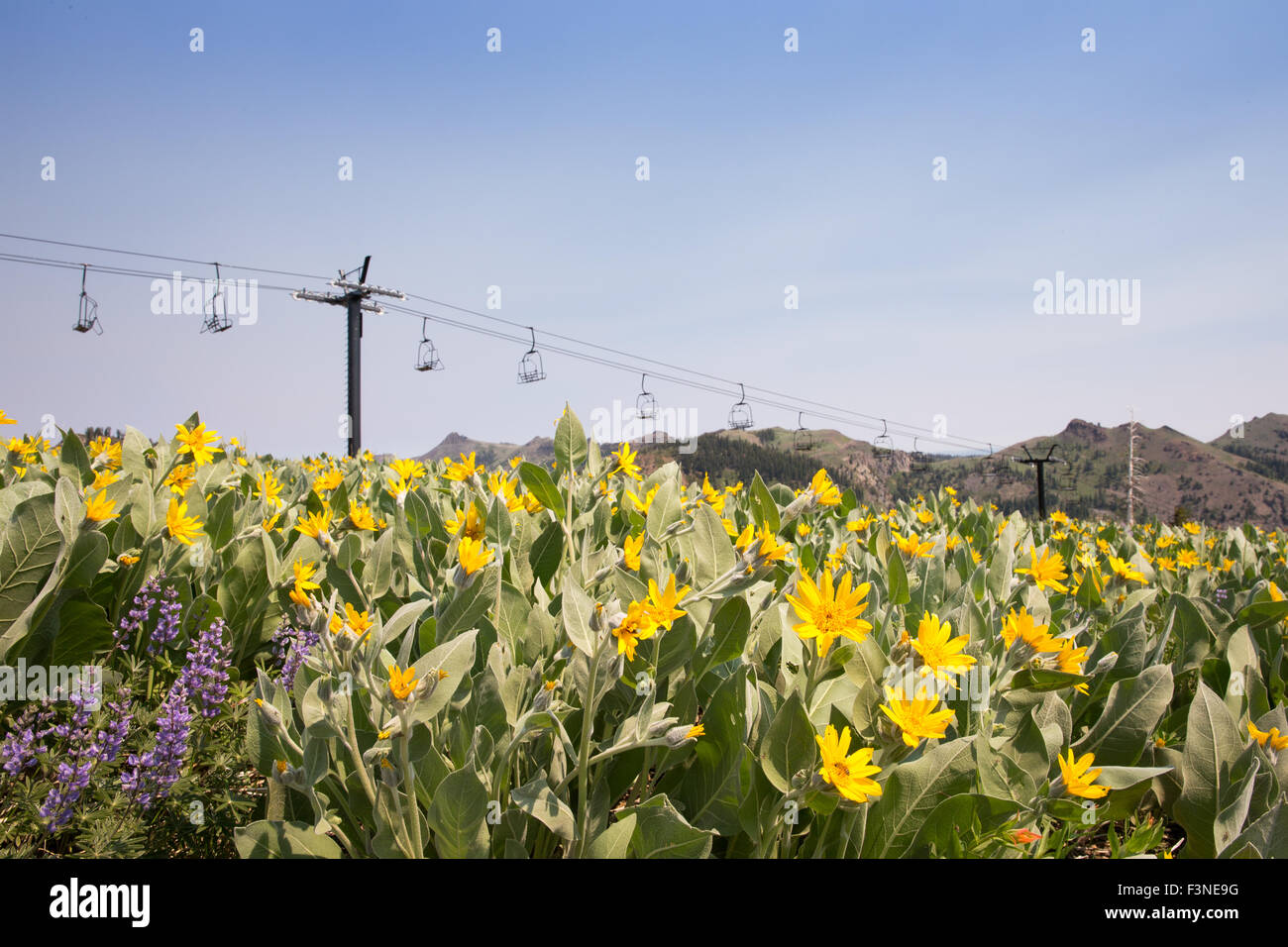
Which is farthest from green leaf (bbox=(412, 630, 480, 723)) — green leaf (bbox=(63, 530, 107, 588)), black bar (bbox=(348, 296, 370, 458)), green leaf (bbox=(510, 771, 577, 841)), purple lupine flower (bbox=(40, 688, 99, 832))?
black bar (bbox=(348, 296, 370, 458))

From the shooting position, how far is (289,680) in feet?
6.19

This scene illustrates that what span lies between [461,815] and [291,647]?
1207 mm

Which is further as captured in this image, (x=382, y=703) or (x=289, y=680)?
(x=289, y=680)

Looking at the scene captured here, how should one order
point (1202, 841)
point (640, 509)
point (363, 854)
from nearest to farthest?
point (363, 854) < point (1202, 841) < point (640, 509)

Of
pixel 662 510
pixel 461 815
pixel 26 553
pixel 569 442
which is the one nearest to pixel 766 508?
pixel 662 510

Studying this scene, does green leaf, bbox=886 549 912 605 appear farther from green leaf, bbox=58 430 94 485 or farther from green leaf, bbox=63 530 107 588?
green leaf, bbox=58 430 94 485

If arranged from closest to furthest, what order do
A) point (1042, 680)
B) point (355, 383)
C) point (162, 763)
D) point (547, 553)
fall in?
point (1042, 680), point (162, 763), point (547, 553), point (355, 383)

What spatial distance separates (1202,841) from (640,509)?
5.85ft

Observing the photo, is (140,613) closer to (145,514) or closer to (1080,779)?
(145,514)

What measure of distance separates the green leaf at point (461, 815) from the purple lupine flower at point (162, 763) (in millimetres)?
749

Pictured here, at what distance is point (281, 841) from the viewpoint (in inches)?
45.1

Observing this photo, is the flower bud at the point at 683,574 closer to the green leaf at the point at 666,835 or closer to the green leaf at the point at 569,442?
the green leaf at the point at 666,835
